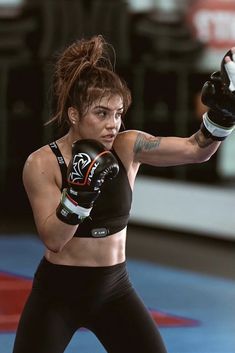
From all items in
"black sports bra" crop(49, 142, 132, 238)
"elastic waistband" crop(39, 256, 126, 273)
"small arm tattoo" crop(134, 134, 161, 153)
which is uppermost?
"small arm tattoo" crop(134, 134, 161, 153)

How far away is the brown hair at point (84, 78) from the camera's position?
13.2 ft

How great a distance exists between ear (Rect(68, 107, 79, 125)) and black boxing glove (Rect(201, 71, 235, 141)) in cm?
55

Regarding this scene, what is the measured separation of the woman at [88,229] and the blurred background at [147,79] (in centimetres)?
559

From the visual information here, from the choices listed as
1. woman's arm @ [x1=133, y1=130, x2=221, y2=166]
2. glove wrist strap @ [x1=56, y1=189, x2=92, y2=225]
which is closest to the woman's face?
woman's arm @ [x1=133, y1=130, x2=221, y2=166]

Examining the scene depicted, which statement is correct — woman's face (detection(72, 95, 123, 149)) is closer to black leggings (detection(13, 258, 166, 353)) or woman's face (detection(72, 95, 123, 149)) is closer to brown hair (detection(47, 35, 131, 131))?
brown hair (detection(47, 35, 131, 131))

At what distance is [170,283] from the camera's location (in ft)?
25.4

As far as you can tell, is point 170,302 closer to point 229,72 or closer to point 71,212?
point 229,72

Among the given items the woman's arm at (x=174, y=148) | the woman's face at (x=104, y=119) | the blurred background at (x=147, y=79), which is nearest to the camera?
the woman's face at (x=104, y=119)

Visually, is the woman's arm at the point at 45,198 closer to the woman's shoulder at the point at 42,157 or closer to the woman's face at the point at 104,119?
the woman's shoulder at the point at 42,157

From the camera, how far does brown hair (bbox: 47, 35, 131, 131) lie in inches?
159

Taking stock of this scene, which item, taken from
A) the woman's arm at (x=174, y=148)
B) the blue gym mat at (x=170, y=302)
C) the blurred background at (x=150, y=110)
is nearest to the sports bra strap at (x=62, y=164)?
the woman's arm at (x=174, y=148)

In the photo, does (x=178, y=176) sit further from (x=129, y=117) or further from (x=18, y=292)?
(x=18, y=292)

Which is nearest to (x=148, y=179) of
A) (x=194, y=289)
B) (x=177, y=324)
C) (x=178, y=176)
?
(x=178, y=176)

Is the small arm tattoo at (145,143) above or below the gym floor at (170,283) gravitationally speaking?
above
